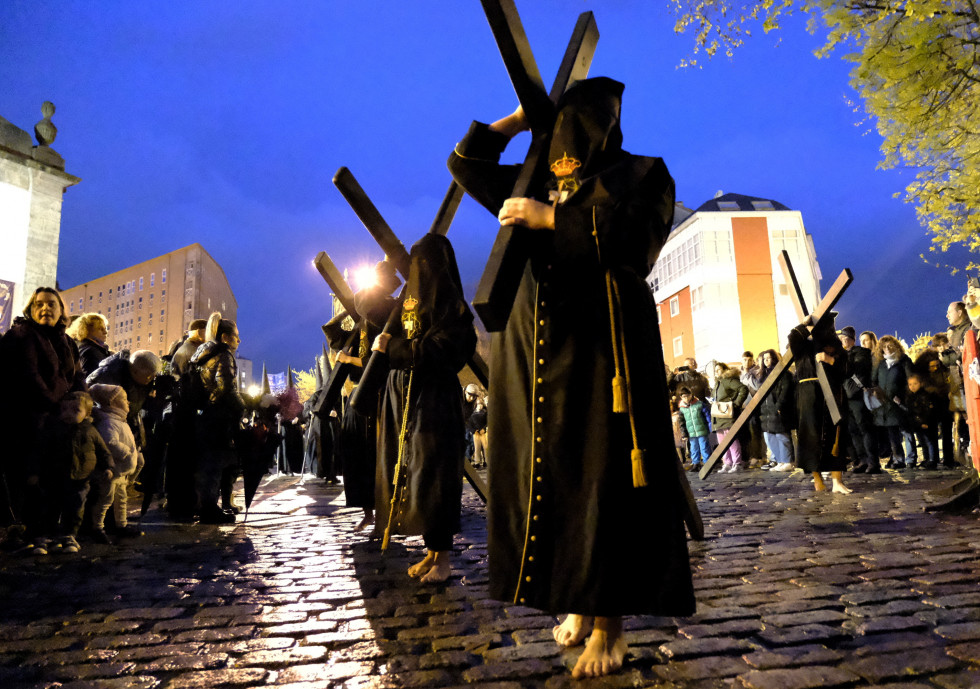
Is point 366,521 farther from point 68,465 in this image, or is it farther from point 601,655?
point 601,655

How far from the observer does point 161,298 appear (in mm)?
56625

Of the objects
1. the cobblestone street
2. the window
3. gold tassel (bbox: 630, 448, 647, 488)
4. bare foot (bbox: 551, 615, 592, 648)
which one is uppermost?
→ the window

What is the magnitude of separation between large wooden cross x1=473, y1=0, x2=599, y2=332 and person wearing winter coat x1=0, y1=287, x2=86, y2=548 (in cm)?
503

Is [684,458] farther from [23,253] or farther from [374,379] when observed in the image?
[23,253]

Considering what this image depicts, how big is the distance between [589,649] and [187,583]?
290 centimetres

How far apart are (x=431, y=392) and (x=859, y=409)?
32.9 feet

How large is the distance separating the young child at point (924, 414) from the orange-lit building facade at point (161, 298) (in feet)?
168

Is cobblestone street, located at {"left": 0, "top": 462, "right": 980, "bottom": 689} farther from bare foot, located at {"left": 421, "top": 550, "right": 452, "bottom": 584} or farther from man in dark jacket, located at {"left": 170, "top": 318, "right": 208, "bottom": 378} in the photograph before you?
man in dark jacket, located at {"left": 170, "top": 318, "right": 208, "bottom": 378}

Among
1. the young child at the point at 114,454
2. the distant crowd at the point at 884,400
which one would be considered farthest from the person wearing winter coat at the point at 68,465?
the distant crowd at the point at 884,400

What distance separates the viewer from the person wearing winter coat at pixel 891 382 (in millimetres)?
11289

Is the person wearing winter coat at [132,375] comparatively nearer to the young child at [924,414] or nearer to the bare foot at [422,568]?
the bare foot at [422,568]

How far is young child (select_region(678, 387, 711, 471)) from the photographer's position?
566 inches

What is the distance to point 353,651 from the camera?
266 centimetres

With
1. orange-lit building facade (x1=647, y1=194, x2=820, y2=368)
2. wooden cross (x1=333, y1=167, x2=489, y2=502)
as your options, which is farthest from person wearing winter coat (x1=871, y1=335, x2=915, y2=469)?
orange-lit building facade (x1=647, y1=194, x2=820, y2=368)
